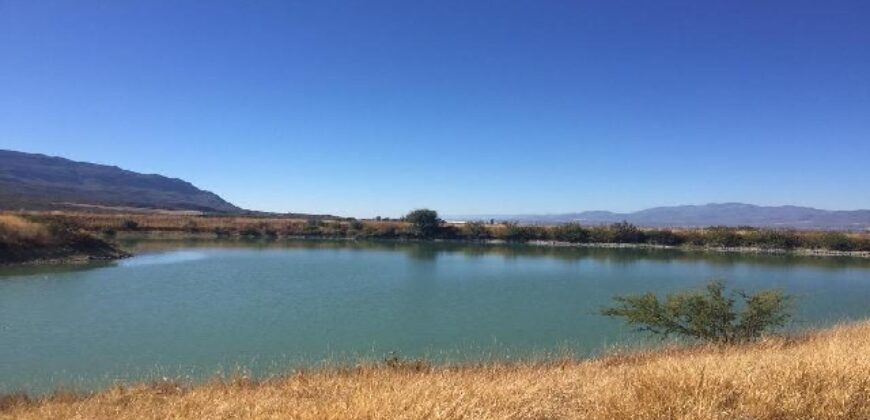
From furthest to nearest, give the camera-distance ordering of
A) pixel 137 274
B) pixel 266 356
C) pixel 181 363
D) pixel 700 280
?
1. pixel 700 280
2. pixel 137 274
3. pixel 266 356
4. pixel 181 363

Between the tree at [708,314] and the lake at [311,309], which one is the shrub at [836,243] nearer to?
the lake at [311,309]

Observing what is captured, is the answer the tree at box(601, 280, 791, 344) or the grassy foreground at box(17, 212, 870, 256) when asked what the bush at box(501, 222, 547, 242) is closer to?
the grassy foreground at box(17, 212, 870, 256)

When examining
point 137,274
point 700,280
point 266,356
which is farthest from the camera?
point 700,280

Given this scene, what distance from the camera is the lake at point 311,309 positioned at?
15852mm

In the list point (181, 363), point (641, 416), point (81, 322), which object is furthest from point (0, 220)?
point (641, 416)

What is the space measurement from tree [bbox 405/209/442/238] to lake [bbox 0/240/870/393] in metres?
30.1

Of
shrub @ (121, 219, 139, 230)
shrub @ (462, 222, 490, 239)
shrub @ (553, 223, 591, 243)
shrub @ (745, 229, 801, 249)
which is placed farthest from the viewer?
shrub @ (462, 222, 490, 239)

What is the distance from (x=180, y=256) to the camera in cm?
5038

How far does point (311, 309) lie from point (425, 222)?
60100 millimetres

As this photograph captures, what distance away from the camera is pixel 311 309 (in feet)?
80.7

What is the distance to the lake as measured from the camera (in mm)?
15852

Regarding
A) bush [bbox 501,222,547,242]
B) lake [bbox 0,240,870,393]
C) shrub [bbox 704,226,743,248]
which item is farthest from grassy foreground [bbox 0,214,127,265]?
shrub [bbox 704,226,743,248]

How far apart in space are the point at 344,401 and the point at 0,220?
132 ft

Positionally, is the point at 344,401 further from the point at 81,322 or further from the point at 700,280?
the point at 700,280
